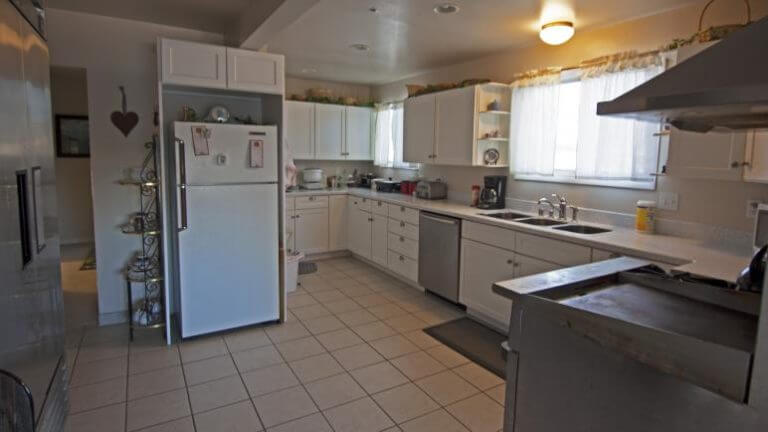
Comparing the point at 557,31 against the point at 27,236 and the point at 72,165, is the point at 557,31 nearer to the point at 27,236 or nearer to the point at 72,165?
the point at 27,236

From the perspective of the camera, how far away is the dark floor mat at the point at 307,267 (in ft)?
16.8

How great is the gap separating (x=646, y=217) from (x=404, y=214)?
2.21 metres

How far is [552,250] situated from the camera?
298cm

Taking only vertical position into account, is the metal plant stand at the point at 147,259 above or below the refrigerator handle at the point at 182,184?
below

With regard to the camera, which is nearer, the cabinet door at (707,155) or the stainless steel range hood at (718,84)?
the stainless steel range hood at (718,84)

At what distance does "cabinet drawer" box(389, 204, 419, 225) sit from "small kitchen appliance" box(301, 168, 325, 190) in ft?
4.66

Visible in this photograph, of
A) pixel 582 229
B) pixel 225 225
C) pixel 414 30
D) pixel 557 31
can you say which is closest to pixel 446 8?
pixel 414 30

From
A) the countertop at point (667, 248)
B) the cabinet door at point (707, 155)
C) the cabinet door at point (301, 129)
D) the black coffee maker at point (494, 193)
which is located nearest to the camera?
the countertop at point (667, 248)

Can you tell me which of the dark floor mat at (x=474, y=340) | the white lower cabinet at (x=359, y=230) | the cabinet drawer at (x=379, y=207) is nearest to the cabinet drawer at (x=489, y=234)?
the dark floor mat at (x=474, y=340)

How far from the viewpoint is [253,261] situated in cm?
341

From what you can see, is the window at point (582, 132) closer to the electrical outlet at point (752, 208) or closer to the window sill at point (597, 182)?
the window sill at point (597, 182)

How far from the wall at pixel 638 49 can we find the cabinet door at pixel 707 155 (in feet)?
1.46

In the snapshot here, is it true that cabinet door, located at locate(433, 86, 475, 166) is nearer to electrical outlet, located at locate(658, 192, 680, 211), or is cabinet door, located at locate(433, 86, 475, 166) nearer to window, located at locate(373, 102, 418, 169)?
window, located at locate(373, 102, 418, 169)

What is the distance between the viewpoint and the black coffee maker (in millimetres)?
4148
